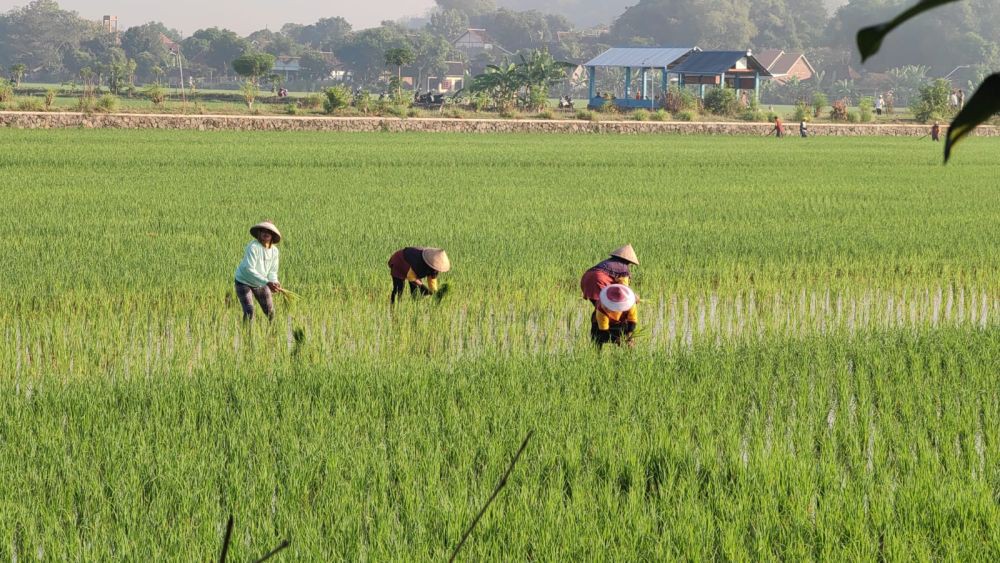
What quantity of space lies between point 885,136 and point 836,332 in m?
30.1

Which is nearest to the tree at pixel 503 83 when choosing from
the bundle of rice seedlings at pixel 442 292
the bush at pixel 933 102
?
the bush at pixel 933 102

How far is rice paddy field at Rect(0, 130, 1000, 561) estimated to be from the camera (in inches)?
131

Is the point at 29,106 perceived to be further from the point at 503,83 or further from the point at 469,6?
the point at 469,6

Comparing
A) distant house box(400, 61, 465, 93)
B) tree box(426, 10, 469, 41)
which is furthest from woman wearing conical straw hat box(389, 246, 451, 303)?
tree box(426, 10, 469, 41)

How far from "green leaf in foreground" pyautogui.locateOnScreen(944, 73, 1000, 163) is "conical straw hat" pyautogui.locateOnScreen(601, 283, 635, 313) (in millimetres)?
4790

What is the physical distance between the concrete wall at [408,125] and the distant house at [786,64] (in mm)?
32628

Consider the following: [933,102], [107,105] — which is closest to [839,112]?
[933,102]

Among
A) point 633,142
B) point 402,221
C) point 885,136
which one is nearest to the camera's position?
point 402,221

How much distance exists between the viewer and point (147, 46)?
8106cm

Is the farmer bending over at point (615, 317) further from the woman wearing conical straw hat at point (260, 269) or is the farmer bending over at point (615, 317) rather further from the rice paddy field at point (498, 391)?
the woman wearing conical straw hat at point (260, 269)

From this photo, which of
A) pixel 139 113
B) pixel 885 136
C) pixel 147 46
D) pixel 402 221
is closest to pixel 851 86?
pixel 885 136

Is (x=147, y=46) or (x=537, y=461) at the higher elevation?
(x=147, y=46)

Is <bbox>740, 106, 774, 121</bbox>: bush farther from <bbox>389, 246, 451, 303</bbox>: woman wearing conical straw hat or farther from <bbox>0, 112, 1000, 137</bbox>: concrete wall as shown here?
<bbox>389, 246, 451, 303</bbox>: woman wearing conical straw hat

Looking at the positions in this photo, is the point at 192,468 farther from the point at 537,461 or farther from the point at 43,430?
the point at 537,461
